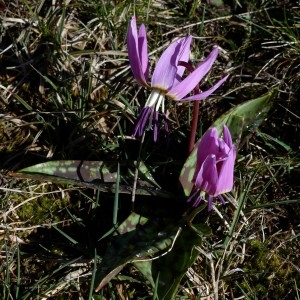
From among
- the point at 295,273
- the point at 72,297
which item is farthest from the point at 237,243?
the point at 72,297

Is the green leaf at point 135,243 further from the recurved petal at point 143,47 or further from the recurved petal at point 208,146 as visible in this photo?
the recurved petal at point 143,47

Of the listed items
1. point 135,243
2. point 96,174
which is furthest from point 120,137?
point 135,243

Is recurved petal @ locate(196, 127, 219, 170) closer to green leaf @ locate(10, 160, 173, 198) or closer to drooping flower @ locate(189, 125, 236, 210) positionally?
drooping flower @ locate(189, 125, 236, 210)

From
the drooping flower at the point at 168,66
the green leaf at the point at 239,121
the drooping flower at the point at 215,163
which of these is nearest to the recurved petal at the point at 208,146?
the drooping flower at the point at 215,163

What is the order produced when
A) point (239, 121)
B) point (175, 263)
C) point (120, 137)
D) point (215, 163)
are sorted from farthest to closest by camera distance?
point (120, 137)
point (239, 121)
point (175, 263)
point (215, 163)

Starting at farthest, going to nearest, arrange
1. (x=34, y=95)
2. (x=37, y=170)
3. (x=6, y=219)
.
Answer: (x=34, y=95), (x=6, y=219), (x=37, y=170)

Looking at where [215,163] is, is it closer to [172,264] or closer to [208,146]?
[208,146]

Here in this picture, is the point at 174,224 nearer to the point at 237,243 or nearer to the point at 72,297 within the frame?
the point at 237,243
